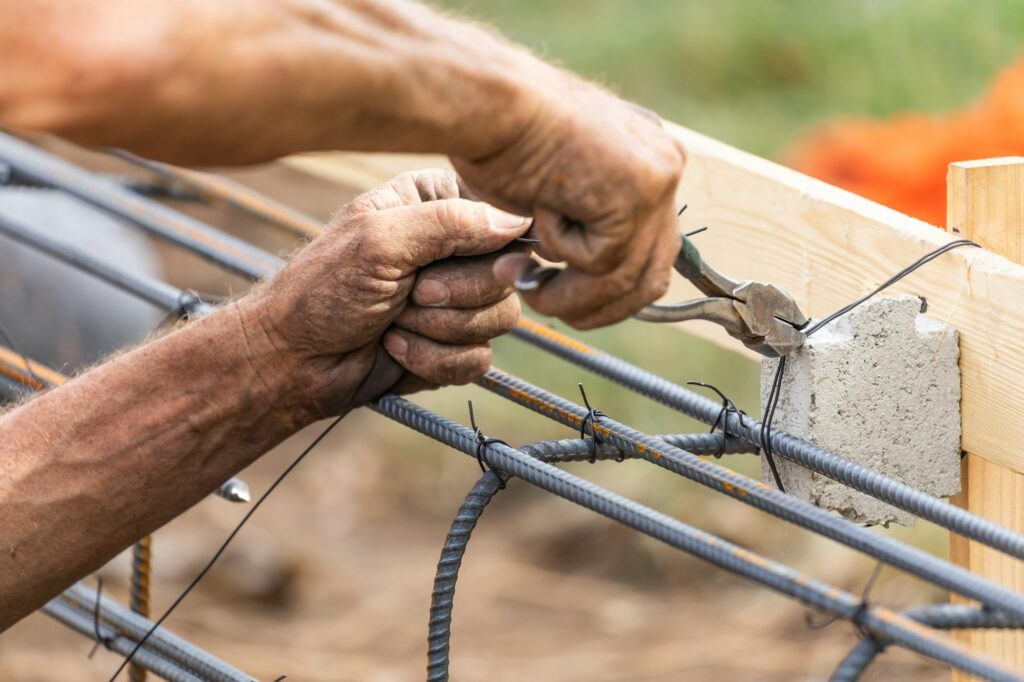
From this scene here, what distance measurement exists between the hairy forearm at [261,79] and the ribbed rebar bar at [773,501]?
0.42 m

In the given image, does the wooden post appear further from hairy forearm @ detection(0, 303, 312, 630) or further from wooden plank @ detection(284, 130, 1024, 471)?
hairy forearm @ detection(0, 303, 312, 630)

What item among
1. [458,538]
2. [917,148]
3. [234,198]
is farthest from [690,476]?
[917,148]

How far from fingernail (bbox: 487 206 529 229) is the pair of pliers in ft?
0.76

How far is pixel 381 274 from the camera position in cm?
150

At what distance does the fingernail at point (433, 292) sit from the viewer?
1525 millimetres

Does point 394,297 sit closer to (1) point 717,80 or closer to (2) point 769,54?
(1) point 717,80

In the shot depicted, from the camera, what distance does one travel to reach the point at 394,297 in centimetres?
154

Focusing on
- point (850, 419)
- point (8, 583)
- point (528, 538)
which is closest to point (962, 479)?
point (850, 419)

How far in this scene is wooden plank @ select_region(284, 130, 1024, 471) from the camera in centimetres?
146

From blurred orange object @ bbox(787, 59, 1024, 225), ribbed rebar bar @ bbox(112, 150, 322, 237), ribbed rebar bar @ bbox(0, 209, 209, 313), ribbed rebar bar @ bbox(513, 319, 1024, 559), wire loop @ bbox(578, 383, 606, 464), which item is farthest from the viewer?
blurred orange object @ bbox(787, 59, 1024, 225)

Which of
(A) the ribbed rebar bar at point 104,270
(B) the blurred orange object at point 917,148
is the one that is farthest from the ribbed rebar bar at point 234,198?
(B) the blurred orange object at point 917,148

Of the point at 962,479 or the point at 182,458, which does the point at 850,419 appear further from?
the point at 182,458

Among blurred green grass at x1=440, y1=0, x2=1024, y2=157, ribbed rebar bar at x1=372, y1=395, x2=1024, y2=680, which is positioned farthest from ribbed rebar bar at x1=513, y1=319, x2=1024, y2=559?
blurred green grass at x1=440, y1=0, x2=1024, y2=157

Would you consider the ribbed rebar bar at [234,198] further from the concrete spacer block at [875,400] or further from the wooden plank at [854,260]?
the concrete spacer block at [875,400]
